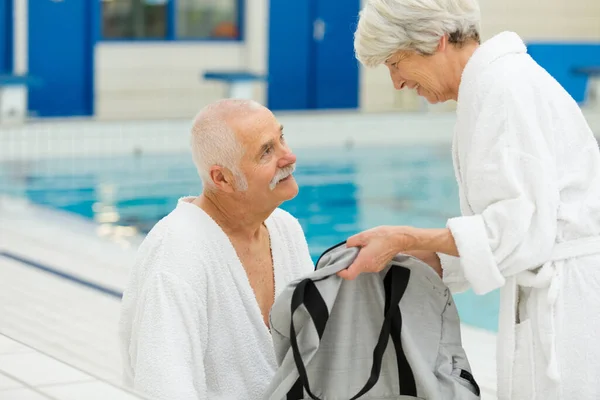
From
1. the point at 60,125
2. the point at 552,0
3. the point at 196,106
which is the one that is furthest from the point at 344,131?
the point at 552,0

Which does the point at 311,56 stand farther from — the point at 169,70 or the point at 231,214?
the point at 231,214

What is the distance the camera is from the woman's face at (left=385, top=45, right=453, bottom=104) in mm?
2549

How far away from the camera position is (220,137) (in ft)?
9.20

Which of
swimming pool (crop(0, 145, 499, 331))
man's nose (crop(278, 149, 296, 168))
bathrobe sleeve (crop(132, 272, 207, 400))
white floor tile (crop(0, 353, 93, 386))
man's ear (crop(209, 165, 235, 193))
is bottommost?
swimming pool (crop(0, 145, 499, 331))

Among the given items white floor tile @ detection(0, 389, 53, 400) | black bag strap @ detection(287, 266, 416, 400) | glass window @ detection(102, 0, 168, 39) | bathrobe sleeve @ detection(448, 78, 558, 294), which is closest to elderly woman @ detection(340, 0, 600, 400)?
bathrobe sleeve @ detection(448, 78, 558, 294)

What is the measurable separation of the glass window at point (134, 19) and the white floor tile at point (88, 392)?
42.8 feet

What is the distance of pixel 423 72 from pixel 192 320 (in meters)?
0.80

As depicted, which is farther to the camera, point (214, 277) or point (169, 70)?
point (169, 70)

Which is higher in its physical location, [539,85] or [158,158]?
[539,85]

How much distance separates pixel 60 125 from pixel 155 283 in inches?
419

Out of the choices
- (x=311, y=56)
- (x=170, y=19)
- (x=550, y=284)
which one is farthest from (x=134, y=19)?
(x=550, y=284)

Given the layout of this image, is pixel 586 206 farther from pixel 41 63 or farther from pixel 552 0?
pixel 552 0

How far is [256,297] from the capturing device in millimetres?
2941

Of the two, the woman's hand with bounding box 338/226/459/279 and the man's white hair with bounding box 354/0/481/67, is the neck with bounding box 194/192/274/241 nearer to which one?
the woman's hand with bounding box 338/226/459/279
